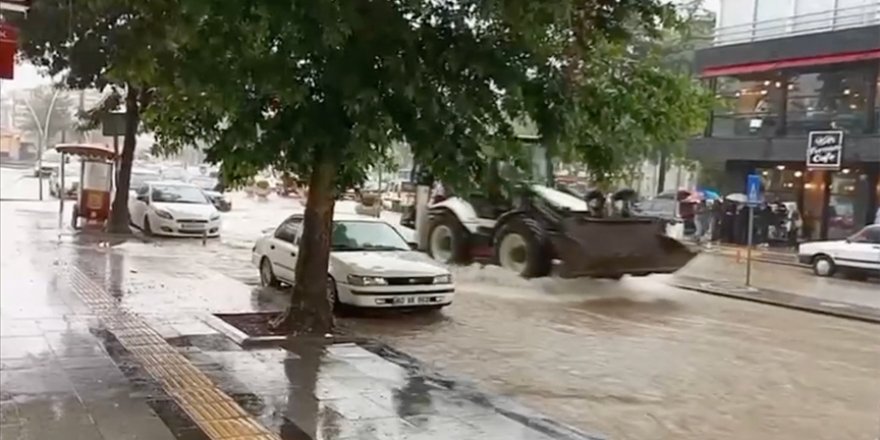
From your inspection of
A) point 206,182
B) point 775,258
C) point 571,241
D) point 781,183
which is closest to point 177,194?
point 206,182

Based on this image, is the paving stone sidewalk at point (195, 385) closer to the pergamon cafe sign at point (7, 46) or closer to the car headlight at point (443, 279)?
the pergamon cafe sign at point (7, 46)

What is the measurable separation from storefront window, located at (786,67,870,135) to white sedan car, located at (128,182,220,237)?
12594 millimetres

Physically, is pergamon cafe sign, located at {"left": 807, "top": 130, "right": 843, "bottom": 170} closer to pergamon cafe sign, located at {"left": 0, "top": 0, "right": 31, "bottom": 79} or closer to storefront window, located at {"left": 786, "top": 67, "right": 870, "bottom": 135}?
storefront window, located at {"left": 786, "top": 67, "right": 870, "bottom": 135}

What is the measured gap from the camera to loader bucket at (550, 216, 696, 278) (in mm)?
11062

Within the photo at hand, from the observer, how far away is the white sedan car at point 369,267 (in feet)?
29.0

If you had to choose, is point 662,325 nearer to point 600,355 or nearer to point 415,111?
point 600,355

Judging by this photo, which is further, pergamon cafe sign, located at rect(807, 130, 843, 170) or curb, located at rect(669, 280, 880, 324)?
curb, located at rect(669, 280, 880, 324)

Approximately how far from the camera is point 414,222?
11734 mm

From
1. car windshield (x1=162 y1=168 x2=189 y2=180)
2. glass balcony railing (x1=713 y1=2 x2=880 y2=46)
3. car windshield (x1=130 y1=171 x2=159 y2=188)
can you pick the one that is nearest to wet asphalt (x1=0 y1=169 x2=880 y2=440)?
glass balcony railing (x1=713 y1=2 x2=880 y2=46)

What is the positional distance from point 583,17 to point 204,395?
3541 millimetres

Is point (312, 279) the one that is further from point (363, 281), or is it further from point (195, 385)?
point (195, 385)

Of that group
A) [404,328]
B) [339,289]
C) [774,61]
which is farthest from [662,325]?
[774,61]

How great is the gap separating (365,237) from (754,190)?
486 centimetres

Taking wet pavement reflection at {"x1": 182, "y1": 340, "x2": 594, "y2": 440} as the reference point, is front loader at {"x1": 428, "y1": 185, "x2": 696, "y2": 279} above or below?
above
